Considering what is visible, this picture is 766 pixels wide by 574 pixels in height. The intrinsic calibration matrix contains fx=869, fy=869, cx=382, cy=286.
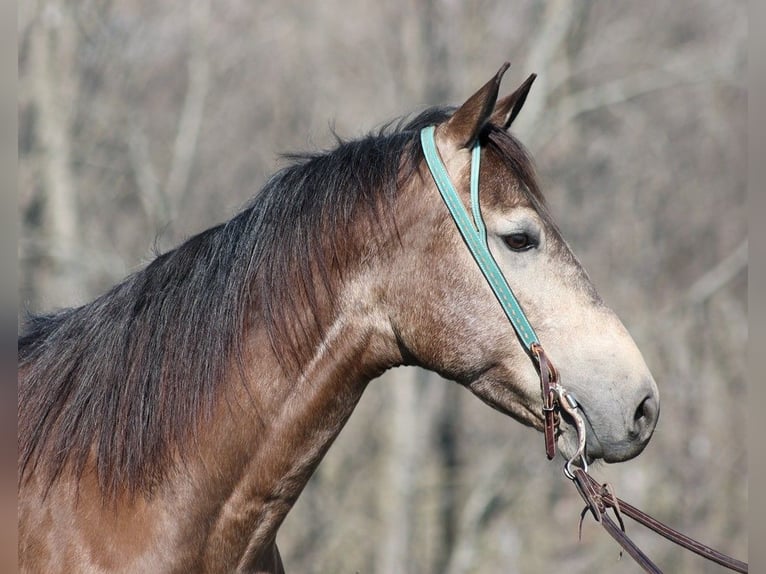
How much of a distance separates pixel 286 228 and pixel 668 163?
403 inches

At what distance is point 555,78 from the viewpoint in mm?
9969

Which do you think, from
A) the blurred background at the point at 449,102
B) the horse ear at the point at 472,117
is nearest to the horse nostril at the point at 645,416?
the horse ear at the point at 472,117

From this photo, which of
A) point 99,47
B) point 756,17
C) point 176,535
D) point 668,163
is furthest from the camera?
point 668,163

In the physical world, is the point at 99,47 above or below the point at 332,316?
above

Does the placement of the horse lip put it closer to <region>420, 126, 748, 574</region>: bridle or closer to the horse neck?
<region>420, 126, 748, 574</region>: bridle

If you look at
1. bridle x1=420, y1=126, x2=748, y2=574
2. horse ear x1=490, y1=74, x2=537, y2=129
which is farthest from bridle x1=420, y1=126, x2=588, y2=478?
horse ear x1=490, y1=74, x2=537, y2=129

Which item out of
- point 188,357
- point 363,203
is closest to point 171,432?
point 188,357

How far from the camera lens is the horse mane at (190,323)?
2529mm

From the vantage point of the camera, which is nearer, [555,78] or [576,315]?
[576,315]

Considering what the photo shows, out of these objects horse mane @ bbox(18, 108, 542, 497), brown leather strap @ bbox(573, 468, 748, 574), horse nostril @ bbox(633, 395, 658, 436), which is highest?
horse mane @ bbox(18, 108, 542, 497)

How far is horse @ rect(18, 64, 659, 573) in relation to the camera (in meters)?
2.48

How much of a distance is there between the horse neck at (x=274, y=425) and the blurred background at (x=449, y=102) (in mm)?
7032

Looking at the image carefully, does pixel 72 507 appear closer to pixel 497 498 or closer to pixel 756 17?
pixel 756 17

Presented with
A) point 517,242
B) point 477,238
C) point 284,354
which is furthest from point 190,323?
point 517,242
